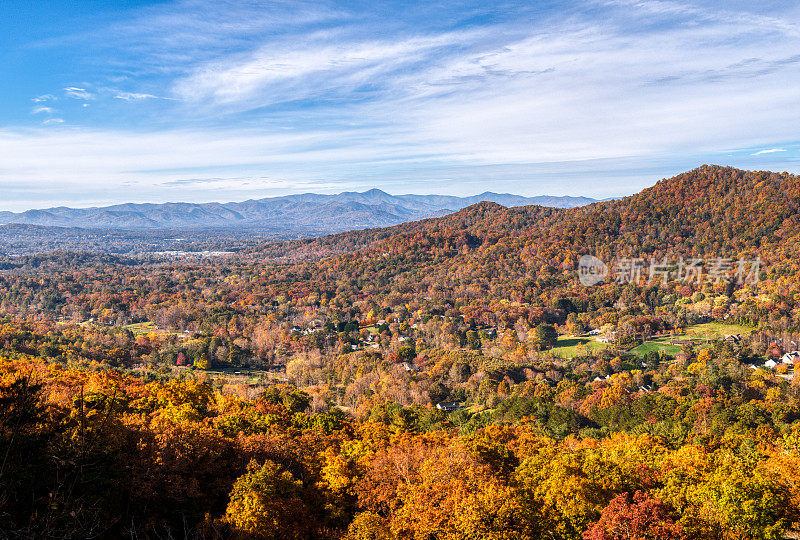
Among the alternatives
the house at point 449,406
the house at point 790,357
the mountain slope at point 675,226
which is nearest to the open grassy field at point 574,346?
the house at point 790,357

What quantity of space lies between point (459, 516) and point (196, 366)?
52.7 meters

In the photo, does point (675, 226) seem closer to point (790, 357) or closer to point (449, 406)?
point (790, 357)

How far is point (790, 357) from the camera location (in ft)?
163

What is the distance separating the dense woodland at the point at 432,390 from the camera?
12.5 metres

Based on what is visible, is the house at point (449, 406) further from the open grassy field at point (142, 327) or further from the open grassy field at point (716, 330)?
the open grassy field at point (142, 327)

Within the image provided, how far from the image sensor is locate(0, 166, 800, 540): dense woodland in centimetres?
1251

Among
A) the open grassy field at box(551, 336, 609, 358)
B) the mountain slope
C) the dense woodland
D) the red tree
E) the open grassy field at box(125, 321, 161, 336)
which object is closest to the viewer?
the red tree

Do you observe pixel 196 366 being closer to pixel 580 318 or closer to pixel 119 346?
pixel 119 346

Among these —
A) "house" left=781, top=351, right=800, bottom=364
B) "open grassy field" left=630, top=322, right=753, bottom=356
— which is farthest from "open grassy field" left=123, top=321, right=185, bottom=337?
"house" left=781, top=351, right=800, bottom=364

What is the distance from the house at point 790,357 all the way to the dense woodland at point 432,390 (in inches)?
43.9

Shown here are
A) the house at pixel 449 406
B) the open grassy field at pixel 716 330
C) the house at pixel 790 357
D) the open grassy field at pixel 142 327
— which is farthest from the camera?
the open grassy field at pixel 142 327

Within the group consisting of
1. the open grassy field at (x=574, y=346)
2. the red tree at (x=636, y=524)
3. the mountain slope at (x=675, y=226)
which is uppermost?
the mountain slope at (x=675, y=226)

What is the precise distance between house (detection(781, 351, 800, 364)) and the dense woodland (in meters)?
1.11

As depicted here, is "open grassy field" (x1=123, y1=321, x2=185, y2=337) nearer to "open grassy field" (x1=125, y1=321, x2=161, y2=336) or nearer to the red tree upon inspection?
"open grassy field" (x1=125, y1=321, x2=161, y2=336)
